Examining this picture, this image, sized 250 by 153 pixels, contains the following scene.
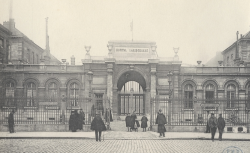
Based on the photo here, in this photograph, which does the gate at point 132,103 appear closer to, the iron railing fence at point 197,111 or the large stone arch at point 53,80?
the iron railing fence at point 197,111

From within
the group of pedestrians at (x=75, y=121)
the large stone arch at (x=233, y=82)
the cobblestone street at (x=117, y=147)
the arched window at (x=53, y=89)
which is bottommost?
the cobblestone street at (x=117, y=147)

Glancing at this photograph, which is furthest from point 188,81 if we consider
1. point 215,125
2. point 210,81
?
point 215,125

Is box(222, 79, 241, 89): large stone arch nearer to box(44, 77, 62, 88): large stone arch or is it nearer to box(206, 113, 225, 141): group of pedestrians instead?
box(206, 113, 225, 141): group of pedestrians

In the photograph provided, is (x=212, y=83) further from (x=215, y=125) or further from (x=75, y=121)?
(x=75, y=121)

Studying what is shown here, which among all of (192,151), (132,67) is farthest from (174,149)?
(132,67)

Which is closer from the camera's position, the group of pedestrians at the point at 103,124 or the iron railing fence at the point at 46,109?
the group of pedestrians at the point at 103,124

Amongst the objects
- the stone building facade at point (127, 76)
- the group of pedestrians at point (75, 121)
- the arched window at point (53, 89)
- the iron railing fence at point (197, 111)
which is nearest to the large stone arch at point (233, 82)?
the stone building facade at point (127, 76)

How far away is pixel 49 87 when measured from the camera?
28.3 m

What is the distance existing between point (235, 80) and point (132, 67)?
10016 mm

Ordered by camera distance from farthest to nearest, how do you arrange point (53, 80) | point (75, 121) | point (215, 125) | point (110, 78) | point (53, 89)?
point (53, 80)
point (53, 89)
point (110, 78)
point (75, 121)
point (215, 125)

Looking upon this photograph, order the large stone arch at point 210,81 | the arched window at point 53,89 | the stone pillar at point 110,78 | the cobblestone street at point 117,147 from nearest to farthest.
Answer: the cobblestone street at point 117,147 → the stone pillar at point 110,78 → the arched window at point 53,89 → the large stone arch at point 210,81

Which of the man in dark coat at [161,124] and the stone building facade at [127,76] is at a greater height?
the stone building facade at [127,76]

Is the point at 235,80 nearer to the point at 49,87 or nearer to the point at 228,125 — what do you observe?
the point at 228,125

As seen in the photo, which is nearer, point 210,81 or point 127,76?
point 210,81
